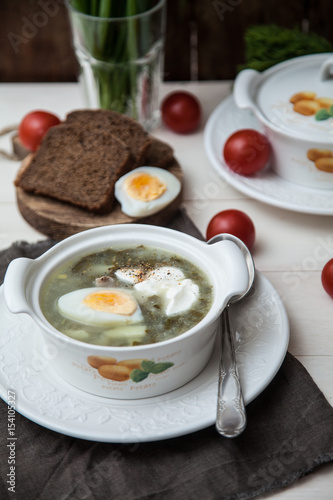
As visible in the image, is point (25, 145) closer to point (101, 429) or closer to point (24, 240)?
point (24, 240)

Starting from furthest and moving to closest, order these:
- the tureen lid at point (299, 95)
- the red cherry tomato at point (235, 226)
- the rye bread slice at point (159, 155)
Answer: the rye bread slice at point (159, 155) → the tureen lid at point (299, 95) → the red cherry tomato at point (235, 226)

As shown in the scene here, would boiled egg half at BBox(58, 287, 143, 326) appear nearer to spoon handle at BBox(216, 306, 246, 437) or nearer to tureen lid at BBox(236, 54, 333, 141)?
spoon handle at BBox(216, 306, 246, 437)

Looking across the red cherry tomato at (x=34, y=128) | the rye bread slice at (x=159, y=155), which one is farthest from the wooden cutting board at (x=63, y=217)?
the red cherry tomato at (x=34, y=128)

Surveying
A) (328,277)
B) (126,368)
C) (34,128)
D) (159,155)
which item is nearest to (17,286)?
(126,368)

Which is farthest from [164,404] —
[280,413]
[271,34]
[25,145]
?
[271,34]

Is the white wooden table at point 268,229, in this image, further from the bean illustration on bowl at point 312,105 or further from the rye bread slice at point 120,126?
the bean illustration on bowl at point 312,105
